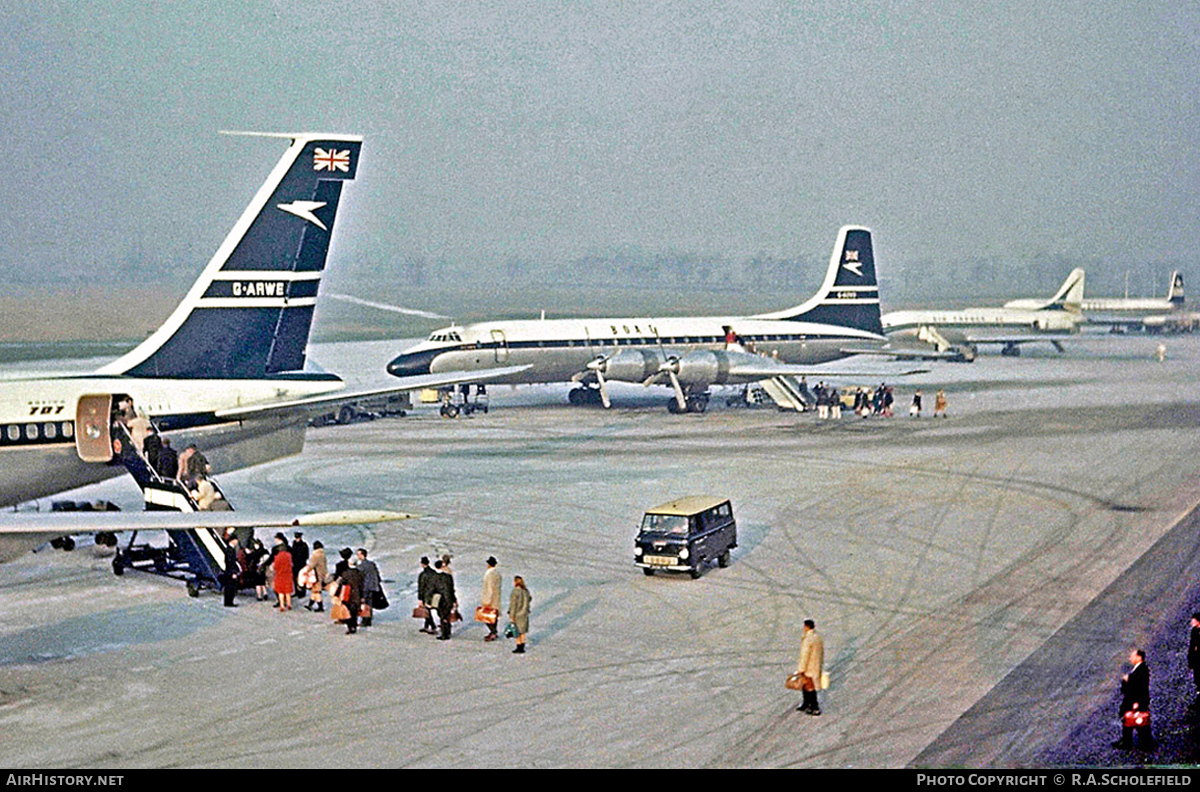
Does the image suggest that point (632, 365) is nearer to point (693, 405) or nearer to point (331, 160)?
point (693, 405)

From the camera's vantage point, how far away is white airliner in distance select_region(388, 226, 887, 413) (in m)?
53.2

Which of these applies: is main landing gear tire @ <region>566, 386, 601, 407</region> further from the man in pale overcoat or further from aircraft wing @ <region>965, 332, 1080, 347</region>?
aircraft wing @ <region>965, 332, 1080, 347</region>

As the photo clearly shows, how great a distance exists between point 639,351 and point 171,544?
30.9 metres

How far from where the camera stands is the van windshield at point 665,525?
81.3ft

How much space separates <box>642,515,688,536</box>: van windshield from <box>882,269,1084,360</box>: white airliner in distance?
223ft

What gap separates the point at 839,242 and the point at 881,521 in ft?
120

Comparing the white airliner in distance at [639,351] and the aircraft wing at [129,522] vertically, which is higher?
the white airliner in distance at [639,351]

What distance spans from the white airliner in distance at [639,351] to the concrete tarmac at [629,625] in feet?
37.2

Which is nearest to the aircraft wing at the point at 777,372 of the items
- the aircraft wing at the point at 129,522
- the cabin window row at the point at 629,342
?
the cabin window row at the point at 629,342

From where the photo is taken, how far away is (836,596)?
77.1 ft

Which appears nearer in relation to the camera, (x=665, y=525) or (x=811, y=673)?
(x=811, y=673)

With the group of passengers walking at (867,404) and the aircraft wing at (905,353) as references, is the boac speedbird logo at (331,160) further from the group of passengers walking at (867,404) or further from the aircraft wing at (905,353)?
the group of passengers walking at (867,404)

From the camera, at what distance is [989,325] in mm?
95312

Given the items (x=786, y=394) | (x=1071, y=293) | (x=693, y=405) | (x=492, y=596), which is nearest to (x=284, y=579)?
(x=492, y=596)
